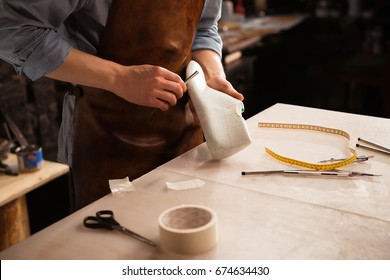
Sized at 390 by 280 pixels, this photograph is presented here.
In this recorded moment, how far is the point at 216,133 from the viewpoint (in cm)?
149

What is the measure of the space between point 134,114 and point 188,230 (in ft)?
2.36

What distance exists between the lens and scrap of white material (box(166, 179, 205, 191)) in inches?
51.8

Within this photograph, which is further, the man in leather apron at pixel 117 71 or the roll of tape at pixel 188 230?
the man in leather apron at pixel 117 71

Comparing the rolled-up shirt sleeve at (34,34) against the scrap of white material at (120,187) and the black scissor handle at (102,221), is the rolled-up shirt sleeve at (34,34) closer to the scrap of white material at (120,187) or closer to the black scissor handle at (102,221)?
the scrap of white material at (120,187)

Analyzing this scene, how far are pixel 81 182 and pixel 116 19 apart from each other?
1.74ft

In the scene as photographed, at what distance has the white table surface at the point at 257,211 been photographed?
1.07 meters

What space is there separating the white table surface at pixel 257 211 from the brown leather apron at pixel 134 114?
24cm

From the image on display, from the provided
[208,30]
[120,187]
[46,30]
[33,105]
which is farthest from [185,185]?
[33,105]

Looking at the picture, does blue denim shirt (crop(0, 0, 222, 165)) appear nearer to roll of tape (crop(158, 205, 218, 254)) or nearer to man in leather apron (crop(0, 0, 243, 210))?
man in leather apron (crop(0, 0, 243, 210))

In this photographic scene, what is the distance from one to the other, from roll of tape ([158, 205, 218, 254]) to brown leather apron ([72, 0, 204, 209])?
2.14 feet

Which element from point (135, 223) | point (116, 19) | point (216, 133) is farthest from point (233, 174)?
point (116, 19)

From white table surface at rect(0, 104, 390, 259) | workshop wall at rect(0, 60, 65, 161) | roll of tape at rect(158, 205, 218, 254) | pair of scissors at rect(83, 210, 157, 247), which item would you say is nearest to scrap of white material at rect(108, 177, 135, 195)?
white table surface at rect(0, 104, 390, 259)

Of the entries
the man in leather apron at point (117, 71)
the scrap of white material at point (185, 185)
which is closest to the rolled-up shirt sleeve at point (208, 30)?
the man in leather apron at point (117, 71)

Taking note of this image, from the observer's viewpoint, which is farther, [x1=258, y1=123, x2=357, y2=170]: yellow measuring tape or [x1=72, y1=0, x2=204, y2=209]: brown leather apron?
[x1=72, y1=0, x2=204, y2=209]: brown leather apron
